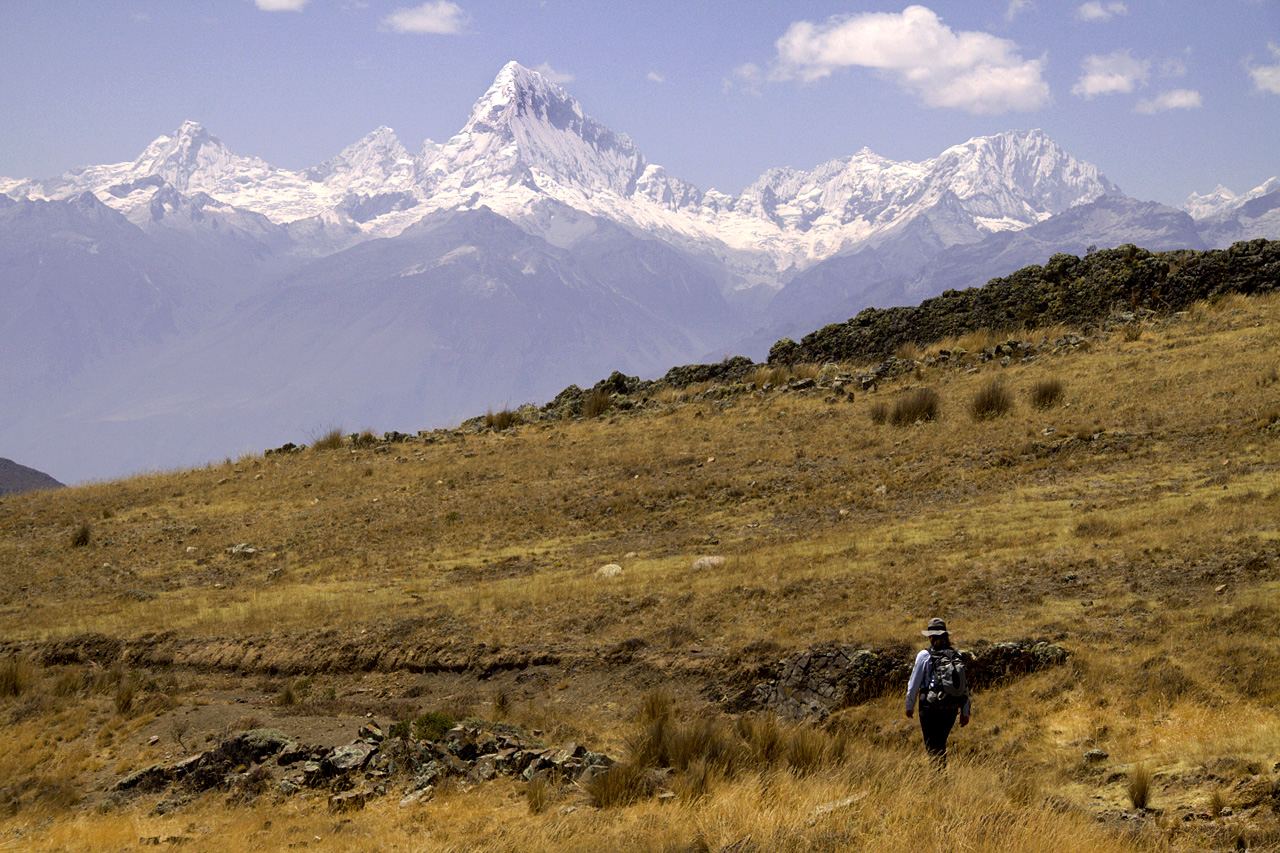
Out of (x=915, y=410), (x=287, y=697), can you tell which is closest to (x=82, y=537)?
(x=287, y=697)

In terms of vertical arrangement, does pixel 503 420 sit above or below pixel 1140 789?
above

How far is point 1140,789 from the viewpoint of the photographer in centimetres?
693

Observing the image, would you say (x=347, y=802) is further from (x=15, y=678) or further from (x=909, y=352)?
(x=909, y=352)

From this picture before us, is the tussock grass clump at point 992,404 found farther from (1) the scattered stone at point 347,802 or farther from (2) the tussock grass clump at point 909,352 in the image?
(1) the scattered stone at point 347,802

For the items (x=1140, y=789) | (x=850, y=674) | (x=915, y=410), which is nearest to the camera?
(x=1140, y=789)

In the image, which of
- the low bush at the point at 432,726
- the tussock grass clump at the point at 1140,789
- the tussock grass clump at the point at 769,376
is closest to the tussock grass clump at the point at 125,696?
the low bush at the point at 432,726

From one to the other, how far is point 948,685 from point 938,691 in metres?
0.11

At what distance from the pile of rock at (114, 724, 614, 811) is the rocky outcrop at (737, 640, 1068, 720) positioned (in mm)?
2651

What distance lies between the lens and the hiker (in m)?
7.93

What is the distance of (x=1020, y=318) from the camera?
2845cm

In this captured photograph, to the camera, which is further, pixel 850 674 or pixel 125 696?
pixel 125 696

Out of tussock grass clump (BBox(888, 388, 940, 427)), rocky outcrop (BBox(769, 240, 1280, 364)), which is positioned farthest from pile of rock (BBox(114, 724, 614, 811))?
rocky outcrop (BBox(769, 240, 1280, 364))

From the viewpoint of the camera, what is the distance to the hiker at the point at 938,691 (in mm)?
7926

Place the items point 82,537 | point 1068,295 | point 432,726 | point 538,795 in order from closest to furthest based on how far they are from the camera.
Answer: point 538,795 < point 432,726 < point 82,537 < point 1068,295
